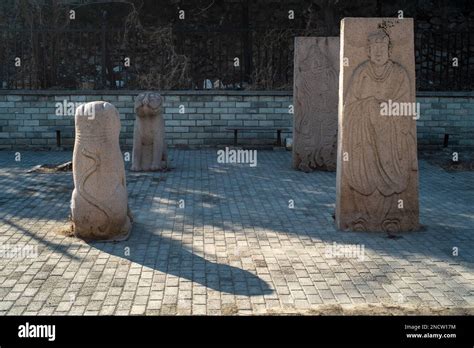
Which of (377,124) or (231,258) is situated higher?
(377,124)

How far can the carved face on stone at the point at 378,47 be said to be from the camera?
24.4 ft

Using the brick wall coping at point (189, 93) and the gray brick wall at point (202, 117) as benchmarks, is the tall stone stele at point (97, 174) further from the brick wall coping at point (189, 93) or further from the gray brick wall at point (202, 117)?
the gray brick wall at point (202, 117)

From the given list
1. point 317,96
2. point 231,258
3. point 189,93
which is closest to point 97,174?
point 231,258

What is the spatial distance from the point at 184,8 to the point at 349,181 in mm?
16478

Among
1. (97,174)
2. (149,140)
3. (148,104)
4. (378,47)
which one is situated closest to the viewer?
(97,174)

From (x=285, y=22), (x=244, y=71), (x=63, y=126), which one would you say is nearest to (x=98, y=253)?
(x=63, y=126)

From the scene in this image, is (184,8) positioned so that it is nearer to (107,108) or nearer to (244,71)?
(244,71)

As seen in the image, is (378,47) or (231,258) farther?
(378,47)

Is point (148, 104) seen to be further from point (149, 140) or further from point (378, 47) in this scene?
point (378, 47)

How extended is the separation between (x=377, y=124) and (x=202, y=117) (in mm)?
8889

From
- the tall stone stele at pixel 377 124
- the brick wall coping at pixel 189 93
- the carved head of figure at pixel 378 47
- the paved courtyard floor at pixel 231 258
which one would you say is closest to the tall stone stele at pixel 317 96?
the paved courtyard floor at pixel 231 258

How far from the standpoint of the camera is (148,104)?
12.0m

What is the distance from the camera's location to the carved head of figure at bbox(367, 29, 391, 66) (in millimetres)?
7430

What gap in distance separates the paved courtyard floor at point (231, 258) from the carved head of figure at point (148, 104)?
6.27 ft
